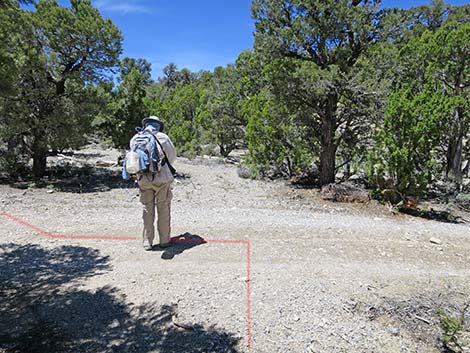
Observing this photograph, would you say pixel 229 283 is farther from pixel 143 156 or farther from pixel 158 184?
pixel 143 156

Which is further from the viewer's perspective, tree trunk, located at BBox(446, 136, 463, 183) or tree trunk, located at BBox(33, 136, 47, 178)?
tree trunk, located at BBox(446, 136, 463, 183)

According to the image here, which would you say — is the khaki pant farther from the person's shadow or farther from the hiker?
the person's shadow

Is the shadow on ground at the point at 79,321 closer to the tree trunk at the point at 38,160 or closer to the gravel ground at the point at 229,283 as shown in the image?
the gravel ground at the point at 229,283

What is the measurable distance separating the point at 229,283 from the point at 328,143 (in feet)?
23.3

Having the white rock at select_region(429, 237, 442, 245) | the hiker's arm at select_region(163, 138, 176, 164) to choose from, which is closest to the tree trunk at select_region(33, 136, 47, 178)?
the hiker's arm at select_region(163, 138, 176, 164)

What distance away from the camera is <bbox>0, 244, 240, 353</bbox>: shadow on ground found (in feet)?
9.89

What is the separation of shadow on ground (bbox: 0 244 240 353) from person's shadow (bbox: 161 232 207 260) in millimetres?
927

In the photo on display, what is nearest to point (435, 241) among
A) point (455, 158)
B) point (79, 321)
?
point (79, 321)

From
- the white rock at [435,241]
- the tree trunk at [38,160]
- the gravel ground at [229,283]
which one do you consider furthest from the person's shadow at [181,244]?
the tree trunk at [38,160]

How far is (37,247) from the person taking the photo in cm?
523

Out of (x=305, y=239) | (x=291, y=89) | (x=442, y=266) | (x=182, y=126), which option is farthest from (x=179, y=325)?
(x=182, y=126)

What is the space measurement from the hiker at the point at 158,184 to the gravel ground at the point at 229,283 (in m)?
0.30

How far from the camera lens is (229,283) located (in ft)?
13.6

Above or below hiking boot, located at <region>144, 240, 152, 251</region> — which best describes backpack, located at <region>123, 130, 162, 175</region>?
above
